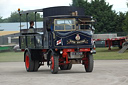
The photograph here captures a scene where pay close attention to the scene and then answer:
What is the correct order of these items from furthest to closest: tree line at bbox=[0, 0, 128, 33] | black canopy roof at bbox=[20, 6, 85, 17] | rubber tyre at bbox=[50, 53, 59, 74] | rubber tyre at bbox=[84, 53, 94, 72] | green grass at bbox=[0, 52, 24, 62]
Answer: tree line at bbox=[0, 0, 128, 33] < green grass at bbox=[0, 52, 24, 62] < black canopy roof at bbox=[20, 6, 85, 17] < rubber tyre at bbox=[84, 53, 94, 72] < rubber tyre at bbox=[50, 53, 59, 74]

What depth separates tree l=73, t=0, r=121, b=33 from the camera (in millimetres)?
72688

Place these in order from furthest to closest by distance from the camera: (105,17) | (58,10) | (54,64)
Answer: (105,17) → (58,10) → (54,64)

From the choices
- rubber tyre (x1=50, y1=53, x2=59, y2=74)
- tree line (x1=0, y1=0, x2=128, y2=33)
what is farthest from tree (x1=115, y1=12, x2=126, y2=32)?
rubber tyre (x1=50, y1=53, x2=59, y2=74)

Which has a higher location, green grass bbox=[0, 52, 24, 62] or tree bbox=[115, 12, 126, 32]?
tree bbox=[115, 12, 126, 32]

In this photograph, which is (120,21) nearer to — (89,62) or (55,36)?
(89,62)

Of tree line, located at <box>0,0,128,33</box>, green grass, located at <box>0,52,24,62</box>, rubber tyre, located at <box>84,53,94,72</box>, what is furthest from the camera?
tree line, located at <box>0,0,128,33</box>

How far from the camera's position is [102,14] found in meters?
73.8

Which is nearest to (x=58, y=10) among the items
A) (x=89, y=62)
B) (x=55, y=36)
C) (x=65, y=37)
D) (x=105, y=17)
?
(x=55, y=36)

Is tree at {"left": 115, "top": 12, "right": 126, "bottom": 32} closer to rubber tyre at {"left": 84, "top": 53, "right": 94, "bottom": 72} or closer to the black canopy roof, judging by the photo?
the black canopy roof

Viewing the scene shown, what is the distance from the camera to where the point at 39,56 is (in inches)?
834

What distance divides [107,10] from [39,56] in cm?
5627

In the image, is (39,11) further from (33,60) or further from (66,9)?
(33,60)

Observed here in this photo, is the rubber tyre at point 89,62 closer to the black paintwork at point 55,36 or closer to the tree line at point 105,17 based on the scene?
the black paintwork at point 55,36

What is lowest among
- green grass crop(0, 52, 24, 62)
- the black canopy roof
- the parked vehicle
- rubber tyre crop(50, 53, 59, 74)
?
green grass crop(0, 52, 24, 62)
